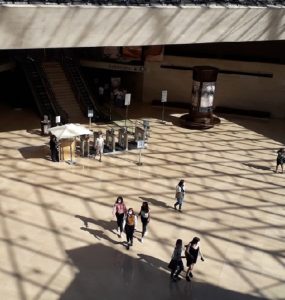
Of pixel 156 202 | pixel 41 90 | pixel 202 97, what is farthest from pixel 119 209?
pixel 41 90

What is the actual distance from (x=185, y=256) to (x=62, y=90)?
15.4 m

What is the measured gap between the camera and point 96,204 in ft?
46.8

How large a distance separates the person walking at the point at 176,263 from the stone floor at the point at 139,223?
0.76ft

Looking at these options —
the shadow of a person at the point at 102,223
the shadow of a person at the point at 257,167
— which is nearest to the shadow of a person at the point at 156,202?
the shadow of a person at the point at 102,223

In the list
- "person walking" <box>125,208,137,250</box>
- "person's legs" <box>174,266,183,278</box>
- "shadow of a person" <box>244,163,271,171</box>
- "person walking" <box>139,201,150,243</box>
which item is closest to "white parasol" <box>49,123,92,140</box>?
"person walking" <box>139,201,150,243</box>

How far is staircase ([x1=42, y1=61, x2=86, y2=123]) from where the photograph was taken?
2330cm

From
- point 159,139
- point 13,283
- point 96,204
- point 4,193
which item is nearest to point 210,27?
point 159,139

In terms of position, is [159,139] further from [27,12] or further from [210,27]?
[27,12]

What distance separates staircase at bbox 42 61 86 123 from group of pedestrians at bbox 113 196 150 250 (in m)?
11.2

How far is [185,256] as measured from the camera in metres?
10.6

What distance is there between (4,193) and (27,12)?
5690 mm

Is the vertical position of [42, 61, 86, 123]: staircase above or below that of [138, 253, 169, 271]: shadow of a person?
above

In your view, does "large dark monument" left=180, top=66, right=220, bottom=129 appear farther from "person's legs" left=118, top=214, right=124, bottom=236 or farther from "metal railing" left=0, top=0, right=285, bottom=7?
"person's legs" left=118, top=214, right=124, bottom=236

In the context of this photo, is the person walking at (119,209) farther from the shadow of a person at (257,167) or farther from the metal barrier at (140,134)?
the shadow of a person at (257,167)
